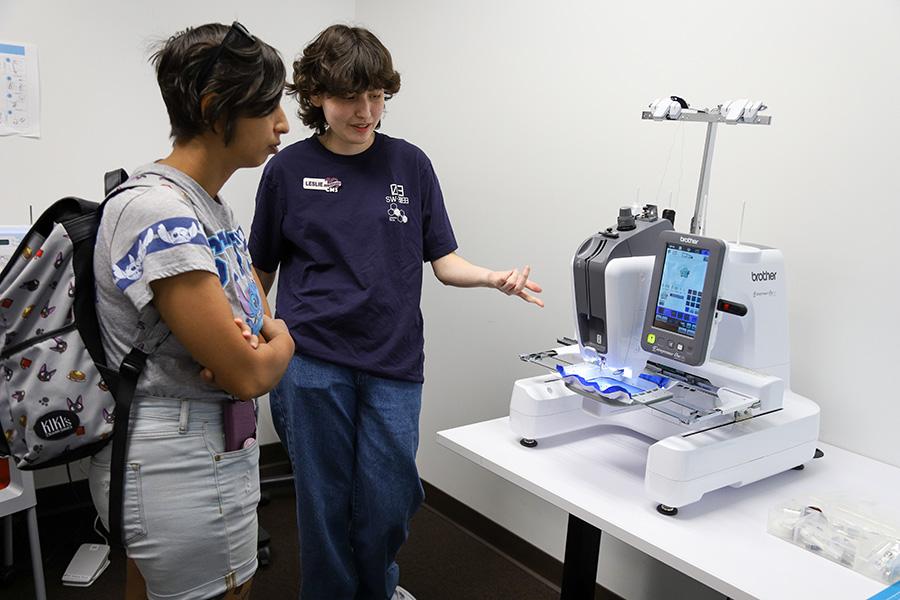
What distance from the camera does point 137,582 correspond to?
4.26 feet

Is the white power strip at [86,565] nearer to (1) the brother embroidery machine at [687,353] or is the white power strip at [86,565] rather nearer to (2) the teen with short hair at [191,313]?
(2) the teen with short hair at [191,313]

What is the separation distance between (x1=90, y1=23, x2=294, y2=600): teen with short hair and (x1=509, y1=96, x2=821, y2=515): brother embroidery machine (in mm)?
633

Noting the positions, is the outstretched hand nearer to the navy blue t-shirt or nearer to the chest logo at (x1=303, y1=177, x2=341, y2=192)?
the navy blue t-shirt

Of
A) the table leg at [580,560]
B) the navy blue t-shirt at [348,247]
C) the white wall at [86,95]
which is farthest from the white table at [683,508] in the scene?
the white wall at [86,95]

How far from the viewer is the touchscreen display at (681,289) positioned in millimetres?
1350

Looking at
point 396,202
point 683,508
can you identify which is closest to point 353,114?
point 396,202

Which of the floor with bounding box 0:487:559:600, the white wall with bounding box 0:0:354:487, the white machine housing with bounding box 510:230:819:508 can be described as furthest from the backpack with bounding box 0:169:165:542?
the white wall with bounding box 0:0:354:487

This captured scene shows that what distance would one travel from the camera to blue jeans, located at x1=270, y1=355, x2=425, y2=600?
1.83m

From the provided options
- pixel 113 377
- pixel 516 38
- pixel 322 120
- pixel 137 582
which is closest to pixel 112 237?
pixel 113 377

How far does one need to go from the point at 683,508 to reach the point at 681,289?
414 millimetres

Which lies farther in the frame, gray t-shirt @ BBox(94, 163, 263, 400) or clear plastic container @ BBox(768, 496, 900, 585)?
clear plastic container @ BBox(768, 496, 900, 585)

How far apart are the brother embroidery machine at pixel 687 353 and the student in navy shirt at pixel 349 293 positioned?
11.3 inches

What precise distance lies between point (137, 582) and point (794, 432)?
130cm

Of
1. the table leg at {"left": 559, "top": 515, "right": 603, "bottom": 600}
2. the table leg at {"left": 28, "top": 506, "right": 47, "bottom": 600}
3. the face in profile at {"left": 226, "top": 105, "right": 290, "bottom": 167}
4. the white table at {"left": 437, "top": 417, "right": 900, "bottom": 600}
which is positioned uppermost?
the face in profile at {"left": 226, "top": 105, "right": 290, "bottom": 167}
